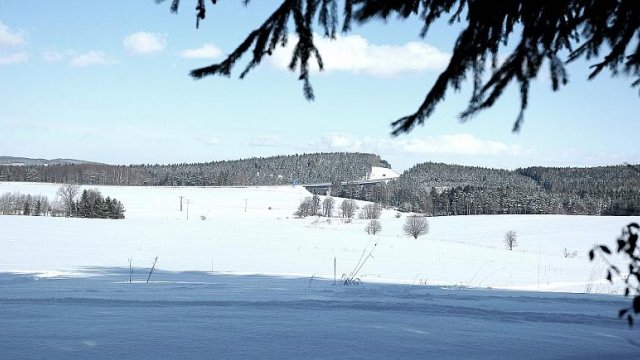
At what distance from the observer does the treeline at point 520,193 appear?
333 feet

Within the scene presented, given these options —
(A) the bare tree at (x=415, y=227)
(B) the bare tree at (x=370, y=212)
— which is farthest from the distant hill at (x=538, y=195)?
(A) the bare tree at (x=415, y=227)

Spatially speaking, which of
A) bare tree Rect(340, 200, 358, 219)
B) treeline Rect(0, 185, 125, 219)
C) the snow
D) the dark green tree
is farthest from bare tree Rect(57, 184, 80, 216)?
the dark green tree

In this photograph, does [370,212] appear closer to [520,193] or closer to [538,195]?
[520,193]

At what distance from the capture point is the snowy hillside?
16594 millimetres

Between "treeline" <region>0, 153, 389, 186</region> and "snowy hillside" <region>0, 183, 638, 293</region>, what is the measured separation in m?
81.4

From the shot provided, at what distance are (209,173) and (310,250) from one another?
128910 mm

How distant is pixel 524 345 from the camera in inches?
142

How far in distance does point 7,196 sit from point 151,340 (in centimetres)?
9957

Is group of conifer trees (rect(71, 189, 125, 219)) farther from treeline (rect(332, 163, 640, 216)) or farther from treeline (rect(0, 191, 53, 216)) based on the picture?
treeline (rect(332, 163, 640, 216))

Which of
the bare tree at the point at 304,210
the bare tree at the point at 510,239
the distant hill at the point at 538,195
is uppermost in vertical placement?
the distant hill at the point at 538,195

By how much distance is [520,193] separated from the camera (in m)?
107

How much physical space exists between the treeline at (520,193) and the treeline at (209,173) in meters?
26.7

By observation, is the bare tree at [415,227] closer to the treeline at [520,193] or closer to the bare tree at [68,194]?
the treeline at [520,193]

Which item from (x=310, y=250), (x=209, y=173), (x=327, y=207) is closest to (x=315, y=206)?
(x=327, y=207)
